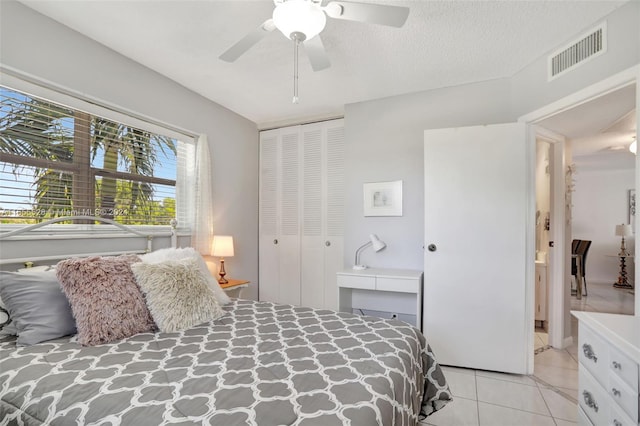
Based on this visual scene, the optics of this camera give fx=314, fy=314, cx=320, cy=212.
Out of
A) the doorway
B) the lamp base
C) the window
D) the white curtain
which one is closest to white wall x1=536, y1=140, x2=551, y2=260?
the doorway

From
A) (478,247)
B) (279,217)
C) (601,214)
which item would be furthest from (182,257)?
(601,214)

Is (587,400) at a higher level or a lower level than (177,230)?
lower

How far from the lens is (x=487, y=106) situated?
2.85m

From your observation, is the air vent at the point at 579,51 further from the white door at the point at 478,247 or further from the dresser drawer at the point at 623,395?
the dresser drawer at the point at 623,395

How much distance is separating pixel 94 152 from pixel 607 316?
10.7ft

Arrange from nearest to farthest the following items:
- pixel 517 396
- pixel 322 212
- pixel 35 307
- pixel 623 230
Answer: pixel 35 307 → pixel 517 396 → pixel 322 212 → pixel 623 230

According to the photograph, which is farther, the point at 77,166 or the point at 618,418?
the point at 77,166

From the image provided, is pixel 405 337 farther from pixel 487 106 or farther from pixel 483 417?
pixel 487 106

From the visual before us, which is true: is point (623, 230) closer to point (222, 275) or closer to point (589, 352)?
point (589, 352)

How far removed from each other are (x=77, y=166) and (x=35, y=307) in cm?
109

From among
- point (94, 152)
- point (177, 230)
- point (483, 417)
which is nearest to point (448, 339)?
point (483, 417)

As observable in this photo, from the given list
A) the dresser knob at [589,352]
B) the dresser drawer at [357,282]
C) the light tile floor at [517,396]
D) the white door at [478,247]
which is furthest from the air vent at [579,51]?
the light tile floor at [517,396]

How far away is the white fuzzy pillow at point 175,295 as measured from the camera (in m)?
1.67

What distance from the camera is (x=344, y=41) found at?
222 centimetres
